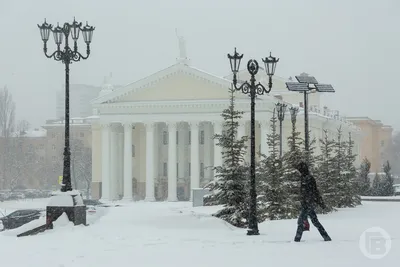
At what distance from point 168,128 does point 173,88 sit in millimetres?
3640

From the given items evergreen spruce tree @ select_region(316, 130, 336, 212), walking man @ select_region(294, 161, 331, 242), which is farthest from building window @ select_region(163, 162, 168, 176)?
walking man @ select_region(294, 161, 331, 242)

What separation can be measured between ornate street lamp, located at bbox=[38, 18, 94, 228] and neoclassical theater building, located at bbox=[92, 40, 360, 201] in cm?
3997

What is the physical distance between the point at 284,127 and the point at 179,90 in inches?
398

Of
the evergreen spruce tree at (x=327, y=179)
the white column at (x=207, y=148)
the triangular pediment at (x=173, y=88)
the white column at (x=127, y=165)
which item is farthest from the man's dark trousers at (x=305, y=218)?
the white column at (x=207, y=148)

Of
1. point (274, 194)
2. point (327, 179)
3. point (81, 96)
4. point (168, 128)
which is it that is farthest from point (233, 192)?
point (81, 96)

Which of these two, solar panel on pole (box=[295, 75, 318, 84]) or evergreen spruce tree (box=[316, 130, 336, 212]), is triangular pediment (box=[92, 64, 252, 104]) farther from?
evergreen spruce tree (box=[316, 130, 336, 212])

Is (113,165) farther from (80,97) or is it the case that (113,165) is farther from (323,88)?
(80,97)

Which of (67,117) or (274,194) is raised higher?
(67,117)

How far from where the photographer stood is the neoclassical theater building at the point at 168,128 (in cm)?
6334

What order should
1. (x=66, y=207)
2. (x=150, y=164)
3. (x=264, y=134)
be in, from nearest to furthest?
(x=66, y=207) → (x=264, y=134) → (x=150, y=164)

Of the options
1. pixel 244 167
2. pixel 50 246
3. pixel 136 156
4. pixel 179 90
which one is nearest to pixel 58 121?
pixel 136 156

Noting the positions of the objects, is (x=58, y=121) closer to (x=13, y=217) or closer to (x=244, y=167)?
(x=13, y=217)

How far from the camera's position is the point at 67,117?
2116 centimetres

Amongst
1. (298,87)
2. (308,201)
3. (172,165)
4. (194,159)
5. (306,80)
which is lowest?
(172,165)
